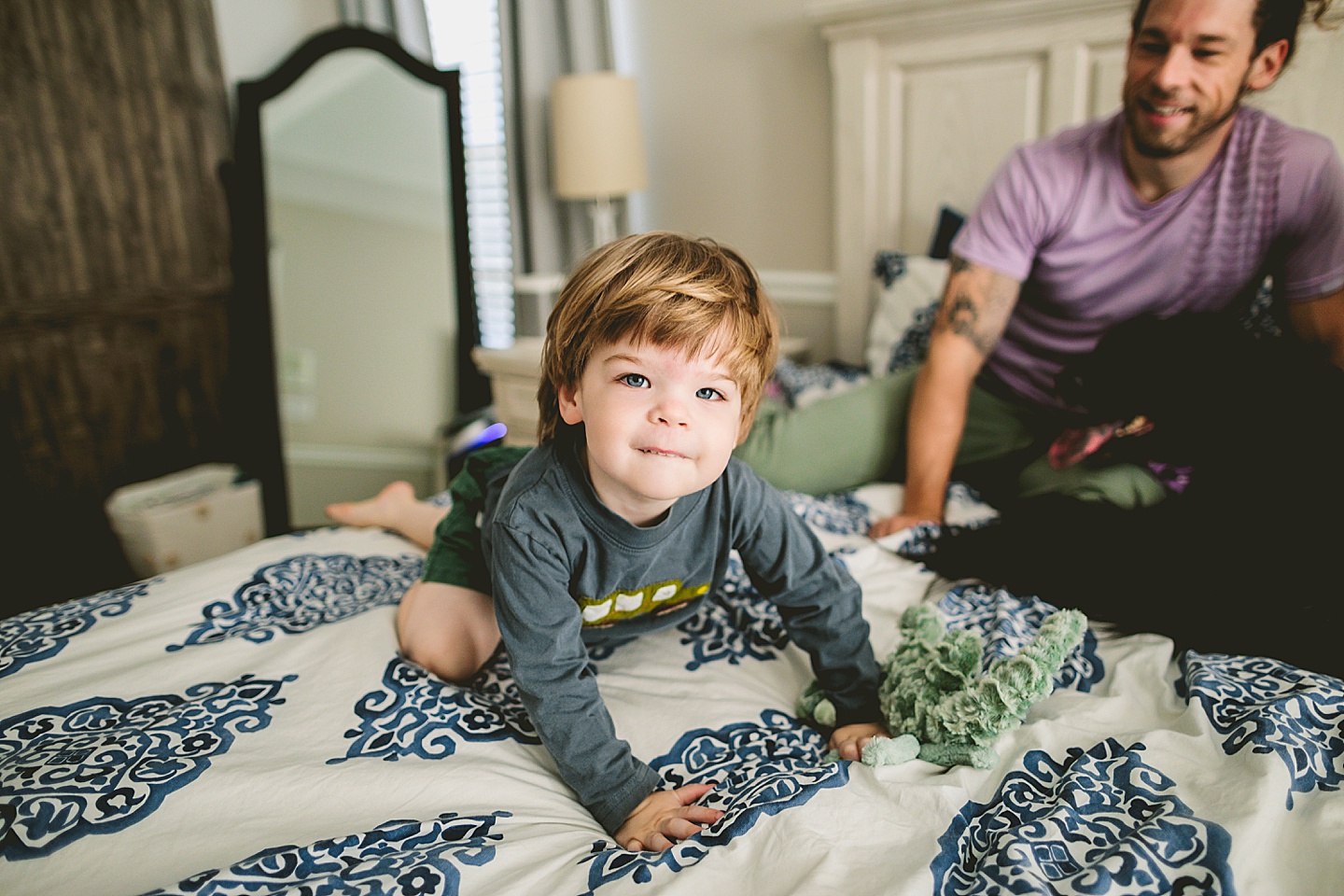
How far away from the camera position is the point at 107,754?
0.84 meters

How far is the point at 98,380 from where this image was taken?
255cm

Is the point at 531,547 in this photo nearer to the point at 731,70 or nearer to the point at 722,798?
the point at 722,798

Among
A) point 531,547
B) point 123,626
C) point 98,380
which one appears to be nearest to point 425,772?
point 531,547

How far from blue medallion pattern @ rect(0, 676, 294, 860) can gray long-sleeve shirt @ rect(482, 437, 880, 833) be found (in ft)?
1.00

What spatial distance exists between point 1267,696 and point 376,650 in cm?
98

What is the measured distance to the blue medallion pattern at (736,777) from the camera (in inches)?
29.8

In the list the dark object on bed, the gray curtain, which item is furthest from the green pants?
the gray curtain

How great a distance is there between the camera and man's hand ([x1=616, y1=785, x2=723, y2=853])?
2.70 feet

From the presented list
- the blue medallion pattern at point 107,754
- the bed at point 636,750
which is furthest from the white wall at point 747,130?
the blue medallion pattern at point 107,754

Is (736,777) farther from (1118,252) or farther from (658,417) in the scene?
(1118,252)

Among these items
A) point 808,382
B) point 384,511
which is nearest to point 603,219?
point 808,382

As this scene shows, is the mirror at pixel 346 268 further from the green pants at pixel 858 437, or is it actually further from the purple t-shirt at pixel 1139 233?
the purple t-shirt at pixel 1139 233

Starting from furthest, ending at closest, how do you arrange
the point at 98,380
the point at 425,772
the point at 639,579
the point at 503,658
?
the point at 98,380, the point at 503,658, the point at 639,579, the point at 425,772

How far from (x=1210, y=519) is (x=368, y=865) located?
1.11 meters
